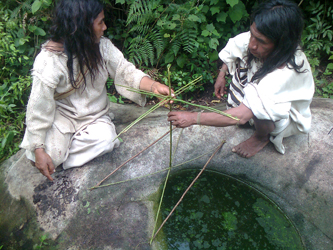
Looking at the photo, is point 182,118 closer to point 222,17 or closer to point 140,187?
point 140,187

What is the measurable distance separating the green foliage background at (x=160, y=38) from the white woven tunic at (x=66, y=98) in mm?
945

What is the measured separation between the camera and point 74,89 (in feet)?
6.71

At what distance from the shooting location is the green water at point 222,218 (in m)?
1.88

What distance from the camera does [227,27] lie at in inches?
139

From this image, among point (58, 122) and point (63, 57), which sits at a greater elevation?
point (63, 57)

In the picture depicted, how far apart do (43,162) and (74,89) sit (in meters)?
0.56

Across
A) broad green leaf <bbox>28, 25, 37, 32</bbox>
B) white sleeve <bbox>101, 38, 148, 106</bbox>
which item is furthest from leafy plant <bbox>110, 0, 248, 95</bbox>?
white sleeve <bbox>101, 38, 148, 106</bbox>

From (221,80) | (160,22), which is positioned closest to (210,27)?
(160,22)

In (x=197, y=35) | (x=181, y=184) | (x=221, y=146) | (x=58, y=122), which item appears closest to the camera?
(x=58, y=122)

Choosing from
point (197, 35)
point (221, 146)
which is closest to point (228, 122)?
point (221, 146)

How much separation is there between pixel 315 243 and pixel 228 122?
1.01 meters

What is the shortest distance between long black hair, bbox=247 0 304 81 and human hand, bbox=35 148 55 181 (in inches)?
64.2

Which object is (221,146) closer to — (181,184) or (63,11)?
(181,184)

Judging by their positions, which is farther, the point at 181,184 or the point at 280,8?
the point at 181,184
